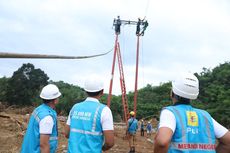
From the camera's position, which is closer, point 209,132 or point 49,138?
point 209,132

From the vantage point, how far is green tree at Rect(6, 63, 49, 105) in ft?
135

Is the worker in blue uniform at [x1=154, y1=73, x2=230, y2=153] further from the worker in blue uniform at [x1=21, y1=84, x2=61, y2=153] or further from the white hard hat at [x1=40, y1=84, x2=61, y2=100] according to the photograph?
the white hard hat at [x1=40, y1=84, x2=61, y2=100]

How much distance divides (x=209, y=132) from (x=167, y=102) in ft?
145

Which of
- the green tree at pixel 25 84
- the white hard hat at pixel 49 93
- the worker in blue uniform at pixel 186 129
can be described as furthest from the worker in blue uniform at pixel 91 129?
the green tree at pixel 25 84

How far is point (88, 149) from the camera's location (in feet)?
11.1

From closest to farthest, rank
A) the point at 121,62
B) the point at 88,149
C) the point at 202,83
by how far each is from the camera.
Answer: the point at 88,149 → the point at 121,62 → the point at 202,83

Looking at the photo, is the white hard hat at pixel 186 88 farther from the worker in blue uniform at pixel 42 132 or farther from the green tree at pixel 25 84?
the green tree at pixel 25 84

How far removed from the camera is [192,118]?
2.59 m

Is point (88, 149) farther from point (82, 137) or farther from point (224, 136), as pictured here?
point (224, 136)

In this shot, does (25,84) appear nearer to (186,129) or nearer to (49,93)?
(49,93)

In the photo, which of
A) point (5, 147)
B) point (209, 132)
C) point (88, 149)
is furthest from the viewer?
point (5, 147)

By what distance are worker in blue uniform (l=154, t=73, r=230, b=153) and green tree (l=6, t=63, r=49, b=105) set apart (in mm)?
39797

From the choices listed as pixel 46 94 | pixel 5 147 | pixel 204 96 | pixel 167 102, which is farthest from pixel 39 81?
pixel 46 94

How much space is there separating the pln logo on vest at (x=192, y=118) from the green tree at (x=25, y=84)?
39.9m
